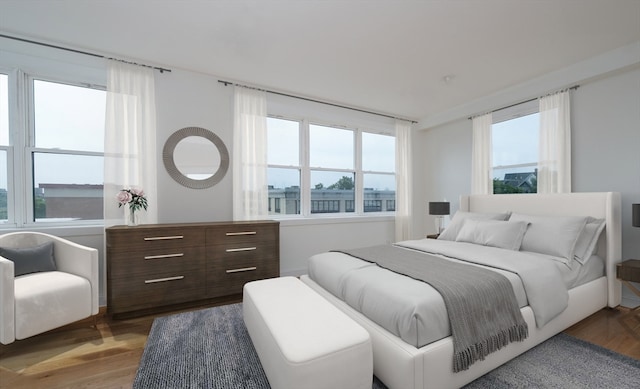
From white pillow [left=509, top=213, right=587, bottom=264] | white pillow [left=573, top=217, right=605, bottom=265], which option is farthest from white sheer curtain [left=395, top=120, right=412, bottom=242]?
white pillow [left=573, top=217, right=605, bottom=265]

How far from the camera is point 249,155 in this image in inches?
137

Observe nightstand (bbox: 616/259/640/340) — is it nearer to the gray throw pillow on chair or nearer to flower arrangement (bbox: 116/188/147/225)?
flower arrangement (bbox: 116/188/147/225)

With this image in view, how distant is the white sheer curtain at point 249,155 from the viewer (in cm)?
341

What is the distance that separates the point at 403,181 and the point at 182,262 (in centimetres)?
365

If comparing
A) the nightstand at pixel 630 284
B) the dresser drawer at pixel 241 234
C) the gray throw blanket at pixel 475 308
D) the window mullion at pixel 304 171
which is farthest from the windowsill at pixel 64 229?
the nightstand at pixel 630 284

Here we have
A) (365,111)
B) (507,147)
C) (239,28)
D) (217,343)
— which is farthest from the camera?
(365,111)

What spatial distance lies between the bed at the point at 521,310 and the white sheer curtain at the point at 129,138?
212 cm

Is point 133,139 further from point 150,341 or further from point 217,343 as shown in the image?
point 217,343

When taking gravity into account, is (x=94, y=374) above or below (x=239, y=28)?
below

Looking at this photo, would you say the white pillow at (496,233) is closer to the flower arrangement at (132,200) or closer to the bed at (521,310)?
the bed at (521,310)

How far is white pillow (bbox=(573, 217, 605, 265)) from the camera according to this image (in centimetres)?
247

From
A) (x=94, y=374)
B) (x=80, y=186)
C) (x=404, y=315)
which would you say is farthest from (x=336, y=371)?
(x=80, y=186)

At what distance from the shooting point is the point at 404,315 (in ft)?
4.85

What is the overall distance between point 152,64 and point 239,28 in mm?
1341
